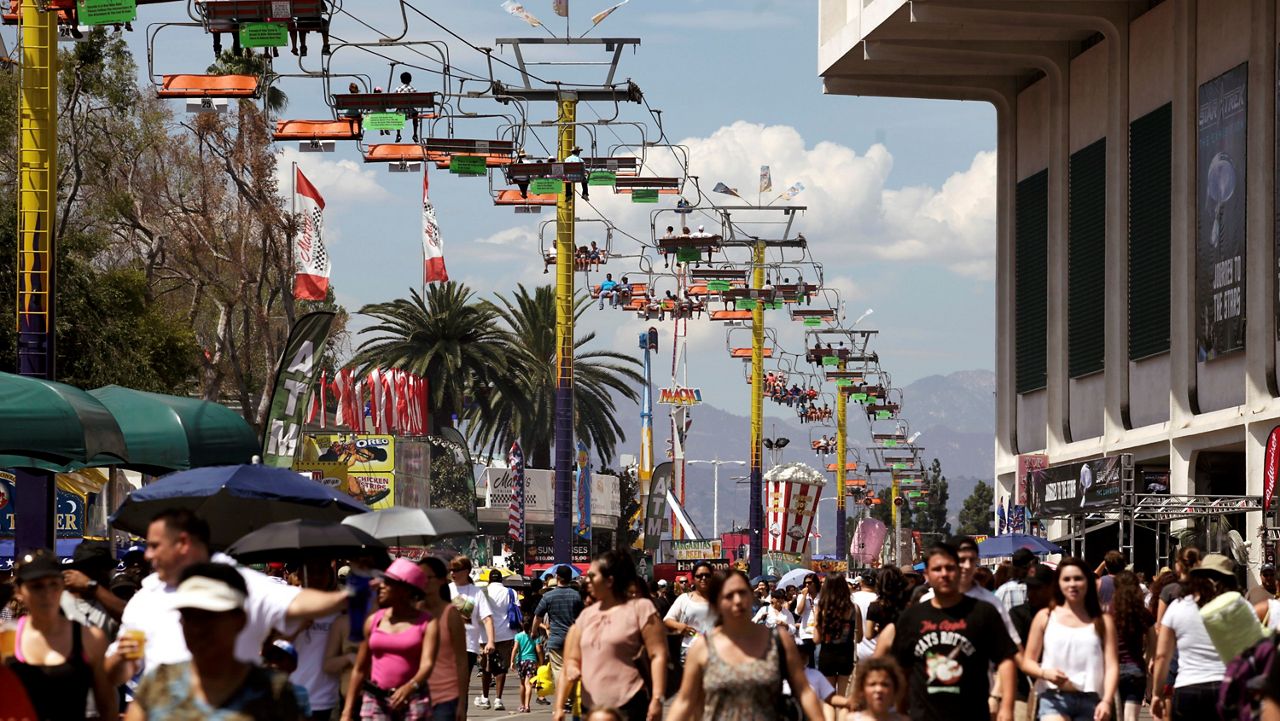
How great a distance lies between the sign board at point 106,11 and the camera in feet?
69.6

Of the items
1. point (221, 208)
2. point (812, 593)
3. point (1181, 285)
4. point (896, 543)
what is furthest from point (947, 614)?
point (896, 543)

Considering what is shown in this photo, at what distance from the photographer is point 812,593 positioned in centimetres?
2561

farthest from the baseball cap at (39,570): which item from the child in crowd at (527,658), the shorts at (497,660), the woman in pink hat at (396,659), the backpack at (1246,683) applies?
the child in crowd at (527,658)

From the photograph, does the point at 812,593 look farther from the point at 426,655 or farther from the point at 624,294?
the point at 624,294

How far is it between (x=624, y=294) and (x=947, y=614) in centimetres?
4815

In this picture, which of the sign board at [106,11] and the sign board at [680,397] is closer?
the sign board at [106,11]

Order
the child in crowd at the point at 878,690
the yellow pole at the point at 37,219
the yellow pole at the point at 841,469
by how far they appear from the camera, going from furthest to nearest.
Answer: the yellow pole at the point at 841,469 < the yellow pole at the point at 37,219 < the child in crowd at the point at 878,690

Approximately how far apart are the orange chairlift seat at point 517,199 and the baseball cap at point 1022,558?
23.4 m

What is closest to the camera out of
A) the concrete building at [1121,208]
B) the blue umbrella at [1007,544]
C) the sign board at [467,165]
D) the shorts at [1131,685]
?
the shorts at [1131,685]

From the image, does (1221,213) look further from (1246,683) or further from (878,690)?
(1246,683)

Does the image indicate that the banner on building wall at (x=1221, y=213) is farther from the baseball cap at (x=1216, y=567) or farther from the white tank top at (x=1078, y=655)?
the white tank top at (x=1078, y=655)

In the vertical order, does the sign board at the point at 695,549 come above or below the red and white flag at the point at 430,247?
below

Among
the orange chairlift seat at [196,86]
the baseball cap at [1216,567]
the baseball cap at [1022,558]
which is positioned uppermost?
the orange chairlift seat at [196,86]

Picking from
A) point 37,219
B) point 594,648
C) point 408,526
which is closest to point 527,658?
point 37,219
